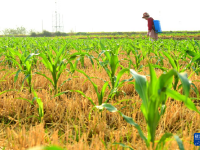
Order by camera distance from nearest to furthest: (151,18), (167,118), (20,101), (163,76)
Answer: (163,76)
(167,118)
(20,101)
(151,18)

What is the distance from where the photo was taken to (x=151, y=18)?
6.46m

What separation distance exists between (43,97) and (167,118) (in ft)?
3.73

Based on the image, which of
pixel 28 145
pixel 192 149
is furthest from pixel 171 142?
pixel 28 145

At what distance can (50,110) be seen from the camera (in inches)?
63.5

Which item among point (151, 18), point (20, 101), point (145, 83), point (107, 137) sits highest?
point (151, 18)

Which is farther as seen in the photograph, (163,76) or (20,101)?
(20,101)

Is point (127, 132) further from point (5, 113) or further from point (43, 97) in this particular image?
point (5, 113)

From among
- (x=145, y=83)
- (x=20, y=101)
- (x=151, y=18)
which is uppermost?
(x=151, y=18)

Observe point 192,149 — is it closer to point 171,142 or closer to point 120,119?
point 171,142

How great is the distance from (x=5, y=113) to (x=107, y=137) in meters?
0.93

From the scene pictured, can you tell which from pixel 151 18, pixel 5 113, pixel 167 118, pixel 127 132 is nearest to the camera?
pixel 127 132

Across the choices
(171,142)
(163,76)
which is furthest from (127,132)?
(163,76)

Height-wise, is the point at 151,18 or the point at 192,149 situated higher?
the point at 151,18

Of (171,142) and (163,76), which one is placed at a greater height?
(163,76)
